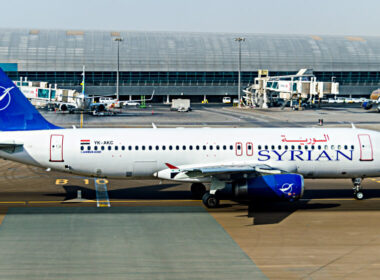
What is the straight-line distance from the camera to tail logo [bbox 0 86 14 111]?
108ft

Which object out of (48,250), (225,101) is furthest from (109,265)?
(225,101)

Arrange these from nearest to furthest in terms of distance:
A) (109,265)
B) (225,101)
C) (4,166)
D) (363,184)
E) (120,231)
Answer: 1. (109,265)
2. (120,231)
3. (363,184)
4. (4,166)
5. (225,101)

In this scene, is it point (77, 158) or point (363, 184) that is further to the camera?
point (363, 184)

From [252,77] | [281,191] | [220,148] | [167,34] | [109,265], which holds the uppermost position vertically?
[167,34]

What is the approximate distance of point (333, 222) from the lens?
96.2 feet

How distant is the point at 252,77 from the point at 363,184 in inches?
5475

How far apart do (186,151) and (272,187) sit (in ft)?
19.6

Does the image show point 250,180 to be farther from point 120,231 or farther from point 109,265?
point 109,265

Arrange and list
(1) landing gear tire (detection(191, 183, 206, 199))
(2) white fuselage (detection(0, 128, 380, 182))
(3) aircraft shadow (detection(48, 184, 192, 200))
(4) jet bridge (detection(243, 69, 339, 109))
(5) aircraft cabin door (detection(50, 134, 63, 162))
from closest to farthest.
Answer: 1. (5) aircraft cabin door (detection(50, 134, 63, 162))
2. (2) white fuselage (detection(0, 128, 380, 182))
3. (1) landing gear tire (detection(191, 183, 206, 199))
4. (3) aircraft shadow (detection(48, 184, 192, 200))
5. (4) jet bridge (detection(243, 69, 339, 109))

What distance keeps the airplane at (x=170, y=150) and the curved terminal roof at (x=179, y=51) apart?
136233 mm

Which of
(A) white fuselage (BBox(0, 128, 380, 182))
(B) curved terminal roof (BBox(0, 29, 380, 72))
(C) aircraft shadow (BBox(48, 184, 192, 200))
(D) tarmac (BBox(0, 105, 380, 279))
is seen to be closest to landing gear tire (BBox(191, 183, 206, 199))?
(C) aircraft shadow (BBox(48, 184, 192, 200))

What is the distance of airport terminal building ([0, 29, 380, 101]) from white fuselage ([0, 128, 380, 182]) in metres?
137

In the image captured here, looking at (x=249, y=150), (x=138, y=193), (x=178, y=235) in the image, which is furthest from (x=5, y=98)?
(x=249, y=150)

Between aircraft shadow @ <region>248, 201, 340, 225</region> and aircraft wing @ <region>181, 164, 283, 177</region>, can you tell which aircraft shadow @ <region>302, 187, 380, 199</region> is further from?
aircraft wing @ <region>181, 164, 283, 177</region>
